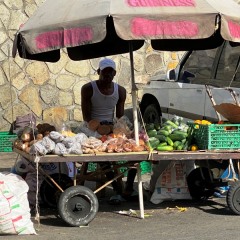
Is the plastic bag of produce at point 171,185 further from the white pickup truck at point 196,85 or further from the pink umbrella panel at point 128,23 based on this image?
the pink umbrella panel at point 128,23

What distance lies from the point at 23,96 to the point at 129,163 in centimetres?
576

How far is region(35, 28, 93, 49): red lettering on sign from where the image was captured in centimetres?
651

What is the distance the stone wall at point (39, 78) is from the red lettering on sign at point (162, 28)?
Result: 6193 millimetres

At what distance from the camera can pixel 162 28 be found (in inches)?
257

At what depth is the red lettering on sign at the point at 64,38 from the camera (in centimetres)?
651

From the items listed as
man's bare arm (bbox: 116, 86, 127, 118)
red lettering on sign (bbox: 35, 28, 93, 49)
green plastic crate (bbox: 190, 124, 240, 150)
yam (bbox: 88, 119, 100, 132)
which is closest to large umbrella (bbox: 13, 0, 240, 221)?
red lettering on sign (bbox: 35, 28, 93, 49)

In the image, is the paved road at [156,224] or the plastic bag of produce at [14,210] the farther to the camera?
the paved road at [156,224]

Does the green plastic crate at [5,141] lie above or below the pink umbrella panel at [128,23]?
below

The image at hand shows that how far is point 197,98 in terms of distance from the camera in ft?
34.7

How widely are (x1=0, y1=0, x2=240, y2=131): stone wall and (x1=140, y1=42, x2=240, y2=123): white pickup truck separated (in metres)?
0.83

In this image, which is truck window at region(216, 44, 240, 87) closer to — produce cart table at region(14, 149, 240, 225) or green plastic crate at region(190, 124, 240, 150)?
green plastic crate at region(190, 124, 240, 150)

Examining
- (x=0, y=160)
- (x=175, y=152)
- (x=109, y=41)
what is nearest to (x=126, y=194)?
(x=175, y=152)

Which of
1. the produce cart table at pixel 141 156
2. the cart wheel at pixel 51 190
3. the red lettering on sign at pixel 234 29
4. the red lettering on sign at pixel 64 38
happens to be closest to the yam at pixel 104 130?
the produce cart table at pixel 141 156

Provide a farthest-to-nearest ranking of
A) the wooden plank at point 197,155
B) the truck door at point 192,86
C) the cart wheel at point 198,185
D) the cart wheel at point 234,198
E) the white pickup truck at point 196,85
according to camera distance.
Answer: the truck door at point 192,86, the white pickup truck at point 196,85, the cart wheel at point 198,185, the cart wheel at point 234,198, the wooden plank at point 197,155
